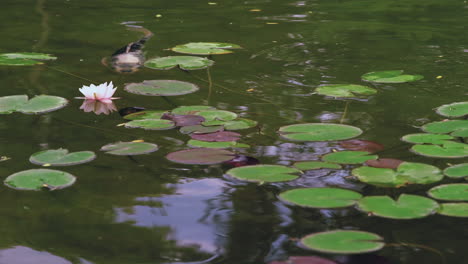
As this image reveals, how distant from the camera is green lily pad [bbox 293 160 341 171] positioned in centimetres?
178

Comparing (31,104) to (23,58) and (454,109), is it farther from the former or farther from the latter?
(454,109)

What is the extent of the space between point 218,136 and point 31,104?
77cm

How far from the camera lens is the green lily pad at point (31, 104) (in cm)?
233

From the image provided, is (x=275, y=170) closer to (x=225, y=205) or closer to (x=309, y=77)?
(x=225, y=205)

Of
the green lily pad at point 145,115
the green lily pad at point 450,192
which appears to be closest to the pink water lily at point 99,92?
the green lily pad at point 145,115

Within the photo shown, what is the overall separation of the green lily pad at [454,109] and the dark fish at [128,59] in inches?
53.4

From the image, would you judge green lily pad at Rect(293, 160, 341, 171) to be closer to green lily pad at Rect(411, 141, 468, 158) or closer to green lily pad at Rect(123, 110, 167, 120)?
green lily pad at Rect(411, 141, 468, 158)

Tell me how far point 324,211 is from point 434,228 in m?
0.25

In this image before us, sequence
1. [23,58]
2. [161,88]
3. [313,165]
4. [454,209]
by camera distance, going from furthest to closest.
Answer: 1. [23,58]
2. [161,88]
3. [313,165]
4. [454,209]

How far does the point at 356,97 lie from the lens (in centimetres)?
251

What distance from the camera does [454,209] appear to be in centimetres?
150

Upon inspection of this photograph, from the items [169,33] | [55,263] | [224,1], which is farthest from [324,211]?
[224,1]

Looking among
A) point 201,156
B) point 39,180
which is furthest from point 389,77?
point 39,180

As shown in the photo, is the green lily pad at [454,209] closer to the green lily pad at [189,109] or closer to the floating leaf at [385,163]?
the floating leaf at [385,163]
